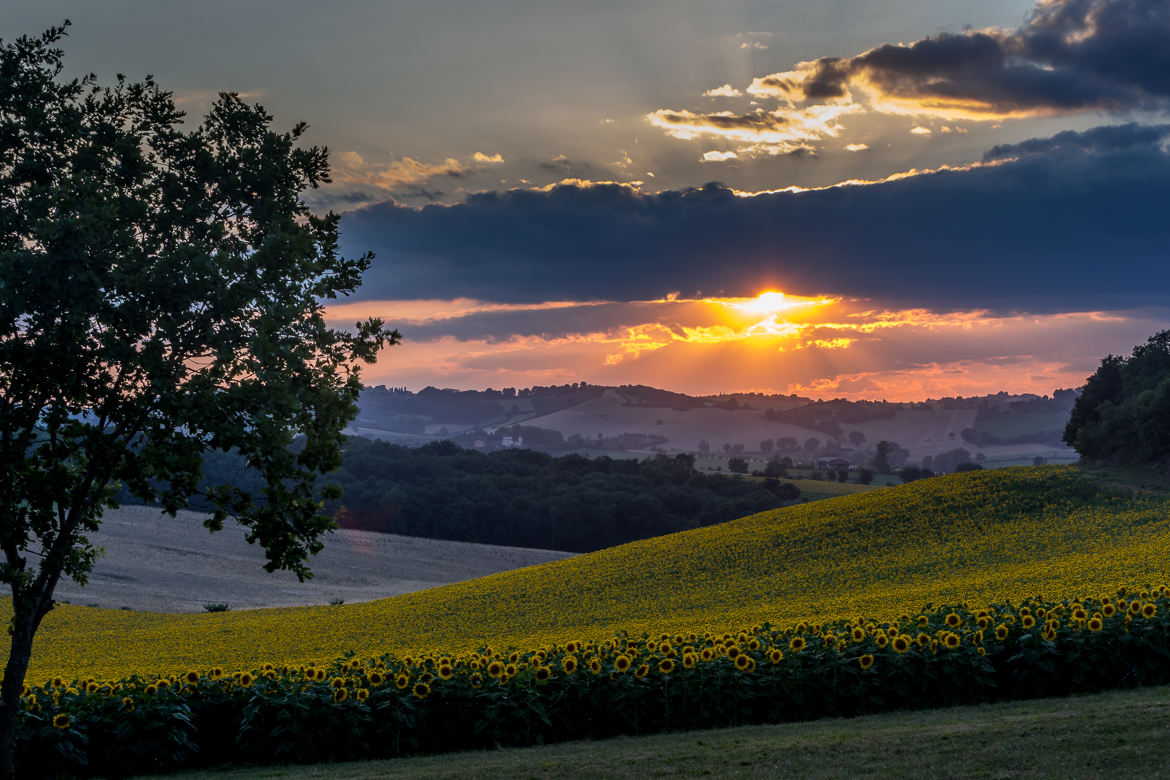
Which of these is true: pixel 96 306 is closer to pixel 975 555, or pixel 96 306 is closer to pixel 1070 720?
pixel 1070 720

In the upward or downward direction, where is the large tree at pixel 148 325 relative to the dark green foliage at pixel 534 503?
upward

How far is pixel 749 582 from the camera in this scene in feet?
130

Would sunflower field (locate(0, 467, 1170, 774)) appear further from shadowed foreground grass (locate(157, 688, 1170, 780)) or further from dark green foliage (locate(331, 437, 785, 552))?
dark green foliage (locate(331, 437, 785, 552))

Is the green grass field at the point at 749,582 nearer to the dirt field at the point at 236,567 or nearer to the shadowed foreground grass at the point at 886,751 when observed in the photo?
the shadowed foreground grass at the point at 886,751

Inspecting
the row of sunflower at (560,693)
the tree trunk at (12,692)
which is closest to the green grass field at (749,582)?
the row of sunflower at (560,693)

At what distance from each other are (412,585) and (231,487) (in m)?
61.4

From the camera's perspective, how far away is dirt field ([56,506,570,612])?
189 feet

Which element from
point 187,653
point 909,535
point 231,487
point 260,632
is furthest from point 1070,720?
point 909,535

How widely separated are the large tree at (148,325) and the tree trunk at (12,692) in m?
0.02

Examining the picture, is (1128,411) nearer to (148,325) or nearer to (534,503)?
(148,325)

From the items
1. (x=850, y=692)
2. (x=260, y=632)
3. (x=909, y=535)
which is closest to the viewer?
(x=850, y=692)

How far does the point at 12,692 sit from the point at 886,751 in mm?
11265

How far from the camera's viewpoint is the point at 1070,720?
12281mm

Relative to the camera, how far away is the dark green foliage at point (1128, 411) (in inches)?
2156
